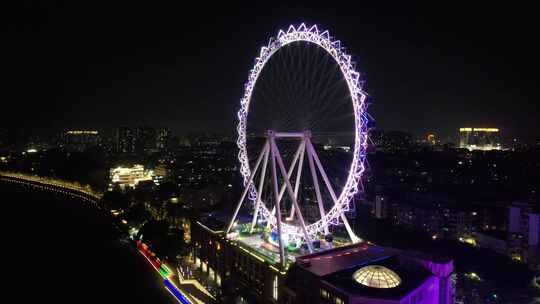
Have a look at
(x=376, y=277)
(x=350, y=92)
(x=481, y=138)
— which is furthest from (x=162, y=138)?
(x=376, y=277)

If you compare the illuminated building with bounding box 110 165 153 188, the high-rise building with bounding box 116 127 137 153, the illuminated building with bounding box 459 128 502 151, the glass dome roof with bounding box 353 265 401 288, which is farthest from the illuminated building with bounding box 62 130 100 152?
the glass dome roof with bounding box 353 265 401 288

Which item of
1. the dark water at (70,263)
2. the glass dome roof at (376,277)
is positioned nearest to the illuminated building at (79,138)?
the dark water at (70,263)

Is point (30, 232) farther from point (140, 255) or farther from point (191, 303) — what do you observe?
point (191, 303)

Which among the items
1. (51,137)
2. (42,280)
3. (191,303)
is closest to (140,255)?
(42,280)

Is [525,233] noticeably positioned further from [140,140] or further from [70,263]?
[140,140]

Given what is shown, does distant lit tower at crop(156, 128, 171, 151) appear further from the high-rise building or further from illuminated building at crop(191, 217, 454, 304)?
illuminated building at crop(191, 217, 454, 304)

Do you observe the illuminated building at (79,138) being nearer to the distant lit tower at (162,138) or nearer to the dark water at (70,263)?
the distant lit tower at (162,138)
